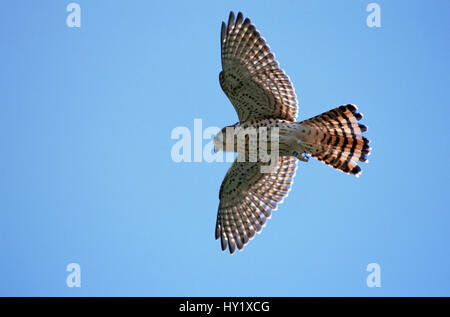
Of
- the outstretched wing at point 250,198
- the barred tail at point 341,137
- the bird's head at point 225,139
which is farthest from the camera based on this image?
the outstretched wing at point 250,198

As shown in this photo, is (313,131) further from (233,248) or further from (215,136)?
(233,248)

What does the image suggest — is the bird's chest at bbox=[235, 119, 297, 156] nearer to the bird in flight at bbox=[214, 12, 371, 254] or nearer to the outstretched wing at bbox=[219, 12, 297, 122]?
the bird in flight at bbox=[214, 12, 371, 254]

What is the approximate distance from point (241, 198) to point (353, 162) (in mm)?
1951

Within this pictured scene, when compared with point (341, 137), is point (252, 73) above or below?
above

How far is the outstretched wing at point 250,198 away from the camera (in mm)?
10141

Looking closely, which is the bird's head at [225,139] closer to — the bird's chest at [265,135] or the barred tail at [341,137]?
the bird's chest at [265,135]

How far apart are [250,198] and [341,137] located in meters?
1.92

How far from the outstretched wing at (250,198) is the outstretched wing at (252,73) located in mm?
1146

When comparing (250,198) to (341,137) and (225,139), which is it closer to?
(225,139)

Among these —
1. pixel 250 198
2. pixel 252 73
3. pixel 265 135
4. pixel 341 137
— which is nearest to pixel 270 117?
pixel 265 135

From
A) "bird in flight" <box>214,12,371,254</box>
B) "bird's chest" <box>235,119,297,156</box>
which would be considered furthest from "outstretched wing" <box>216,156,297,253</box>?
"bird's chest" <box>235,119,297,156</box>

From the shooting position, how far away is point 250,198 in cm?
1030

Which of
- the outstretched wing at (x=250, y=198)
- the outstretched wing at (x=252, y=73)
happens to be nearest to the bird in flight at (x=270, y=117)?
the outstretched wing at (x=252, y=73)

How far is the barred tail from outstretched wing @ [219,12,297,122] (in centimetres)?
44
